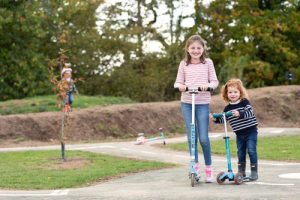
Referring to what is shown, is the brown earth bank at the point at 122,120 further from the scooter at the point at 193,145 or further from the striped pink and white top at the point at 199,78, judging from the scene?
the scooter at the point at 193,145

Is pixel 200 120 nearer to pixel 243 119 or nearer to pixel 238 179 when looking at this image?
pixel 243 119

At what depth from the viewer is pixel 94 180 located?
1048cm

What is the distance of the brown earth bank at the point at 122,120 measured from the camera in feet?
66.6

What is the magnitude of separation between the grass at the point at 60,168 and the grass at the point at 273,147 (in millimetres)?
2379

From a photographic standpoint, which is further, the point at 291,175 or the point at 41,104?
the point at 41,104

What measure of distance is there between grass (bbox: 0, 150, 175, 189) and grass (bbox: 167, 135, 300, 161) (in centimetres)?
238

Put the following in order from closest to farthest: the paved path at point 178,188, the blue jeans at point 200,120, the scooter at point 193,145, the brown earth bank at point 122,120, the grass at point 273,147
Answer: the paved path at point 178,188 → the scooter at point 193,145 → the blue jeans at point 200,120 → the grass at point 273,147 → the brown earth bank at point 122,120

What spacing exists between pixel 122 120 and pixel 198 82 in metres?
12.4

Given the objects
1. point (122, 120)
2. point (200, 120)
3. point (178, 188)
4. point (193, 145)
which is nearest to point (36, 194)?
point (178, 188)

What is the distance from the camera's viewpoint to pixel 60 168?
40.2 feet

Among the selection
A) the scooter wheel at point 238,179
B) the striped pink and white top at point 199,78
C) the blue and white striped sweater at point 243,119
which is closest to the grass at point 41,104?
the striped pink and white top at point 199,78

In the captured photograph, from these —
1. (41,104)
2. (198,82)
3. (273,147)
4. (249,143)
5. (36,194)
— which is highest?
(198,82)

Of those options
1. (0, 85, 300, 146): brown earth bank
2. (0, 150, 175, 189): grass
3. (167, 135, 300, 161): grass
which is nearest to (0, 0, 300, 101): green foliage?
(0, 85, 300, 146): brown earth bank

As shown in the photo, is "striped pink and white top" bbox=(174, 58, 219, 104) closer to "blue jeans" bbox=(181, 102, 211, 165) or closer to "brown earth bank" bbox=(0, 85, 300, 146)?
"blue jeans" bbox=(181, 102, 211, 165)
